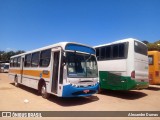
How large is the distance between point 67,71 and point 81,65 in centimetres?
100

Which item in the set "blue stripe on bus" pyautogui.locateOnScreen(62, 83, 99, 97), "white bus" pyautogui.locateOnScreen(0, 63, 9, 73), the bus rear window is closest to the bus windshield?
"blue stripe on bus" pyautogui.locateOnScreen(62, 83, 99, 97)

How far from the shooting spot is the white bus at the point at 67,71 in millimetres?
8641

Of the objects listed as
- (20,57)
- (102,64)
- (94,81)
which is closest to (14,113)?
(94,81)

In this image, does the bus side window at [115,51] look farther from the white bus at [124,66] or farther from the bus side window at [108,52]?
the bus side window at [108,52]

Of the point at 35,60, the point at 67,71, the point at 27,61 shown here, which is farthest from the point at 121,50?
the point at 27,61

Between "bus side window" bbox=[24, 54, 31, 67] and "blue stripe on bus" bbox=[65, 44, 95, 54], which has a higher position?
"blue stripe on bus" bbox=[65, 44, 95, 54]

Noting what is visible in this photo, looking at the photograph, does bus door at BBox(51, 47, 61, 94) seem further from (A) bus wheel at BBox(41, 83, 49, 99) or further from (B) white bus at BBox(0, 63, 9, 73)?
(B) white bus at BBox(0, 63, 9, 73)

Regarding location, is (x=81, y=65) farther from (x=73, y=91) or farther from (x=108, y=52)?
(x=108, y=52)

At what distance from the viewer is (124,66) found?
10664 mm

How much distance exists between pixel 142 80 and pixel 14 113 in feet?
24.4

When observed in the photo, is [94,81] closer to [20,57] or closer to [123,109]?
[123,109]

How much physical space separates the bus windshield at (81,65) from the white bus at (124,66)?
1774mm

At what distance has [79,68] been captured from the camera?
9.20 meters

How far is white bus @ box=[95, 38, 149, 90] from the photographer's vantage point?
10477 millimetres
